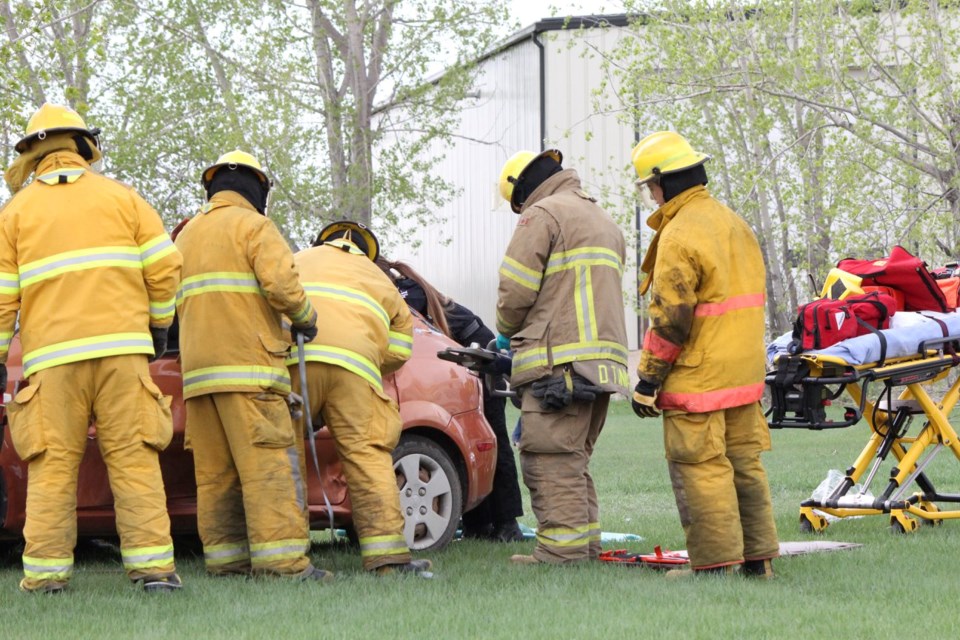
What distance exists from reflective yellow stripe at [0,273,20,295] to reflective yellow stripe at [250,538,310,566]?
1.53 meters

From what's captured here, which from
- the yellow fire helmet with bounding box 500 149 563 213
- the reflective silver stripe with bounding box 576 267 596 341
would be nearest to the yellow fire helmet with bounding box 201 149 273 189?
the yellow fire helmet with bounding box 500 149 563 213

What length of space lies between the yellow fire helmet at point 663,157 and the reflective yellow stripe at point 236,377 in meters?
1.91

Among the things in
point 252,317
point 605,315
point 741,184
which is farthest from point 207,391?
point 741,184

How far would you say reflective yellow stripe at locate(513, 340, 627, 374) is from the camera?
6.73 meters

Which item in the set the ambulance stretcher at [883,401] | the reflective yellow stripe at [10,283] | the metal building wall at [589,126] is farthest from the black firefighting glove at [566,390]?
the metal building wall at [589,126]

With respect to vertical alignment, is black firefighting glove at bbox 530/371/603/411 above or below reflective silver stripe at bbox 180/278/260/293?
below

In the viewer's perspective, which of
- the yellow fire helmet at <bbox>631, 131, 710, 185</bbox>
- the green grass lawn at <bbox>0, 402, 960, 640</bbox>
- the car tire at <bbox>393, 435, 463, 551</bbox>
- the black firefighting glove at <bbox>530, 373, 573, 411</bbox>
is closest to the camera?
the green grass lawn at <bbox>0, 402, 960, 640</bbox>

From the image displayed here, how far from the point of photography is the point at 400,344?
700 centimetres

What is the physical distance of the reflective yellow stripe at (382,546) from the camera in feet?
21.2

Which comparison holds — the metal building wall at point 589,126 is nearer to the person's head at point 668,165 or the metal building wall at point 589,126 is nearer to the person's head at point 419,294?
the person's head at point 419,294

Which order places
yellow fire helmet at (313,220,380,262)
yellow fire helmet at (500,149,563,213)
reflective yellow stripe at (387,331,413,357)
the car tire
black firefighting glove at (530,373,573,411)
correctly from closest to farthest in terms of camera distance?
black firefighting glove at (530,373,573,411) < reflective yellow stripe at (387,331,413,357) < yellow fire helmet at (313,220,380,262) < yellow fire helmet at (500,149,563,213) < the car tire

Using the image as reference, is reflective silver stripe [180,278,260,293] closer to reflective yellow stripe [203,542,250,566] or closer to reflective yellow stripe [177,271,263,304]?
reflective yellow stripe [177,271,263,304]

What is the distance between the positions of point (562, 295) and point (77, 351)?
90.5 inches

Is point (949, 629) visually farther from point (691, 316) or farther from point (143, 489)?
point (143, 489)
